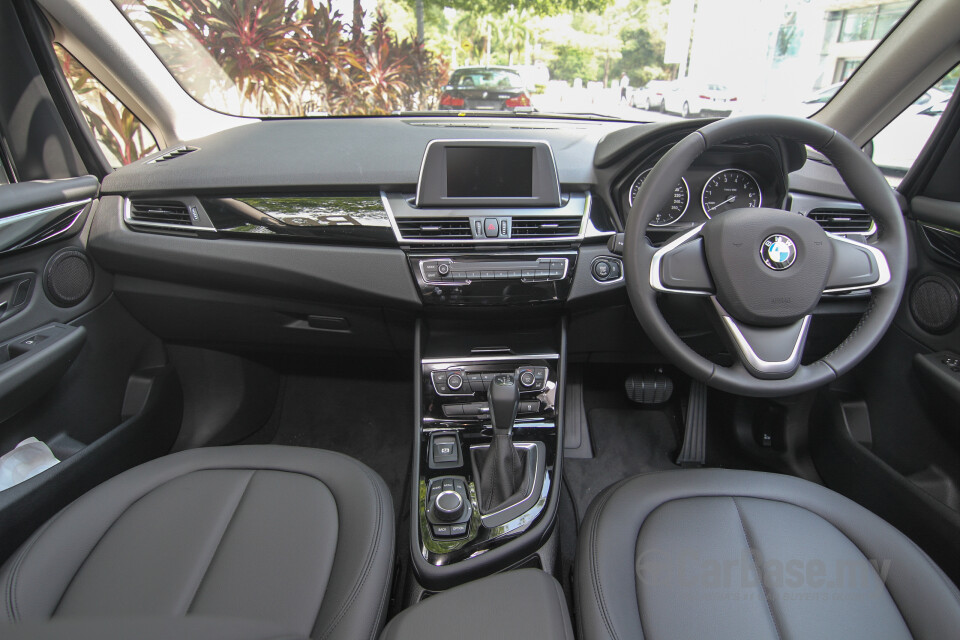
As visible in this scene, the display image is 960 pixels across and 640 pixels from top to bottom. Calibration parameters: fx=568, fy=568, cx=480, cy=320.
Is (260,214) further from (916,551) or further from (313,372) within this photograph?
(916,551)

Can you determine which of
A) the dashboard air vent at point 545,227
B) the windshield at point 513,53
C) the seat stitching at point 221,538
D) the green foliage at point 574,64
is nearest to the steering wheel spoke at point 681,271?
the dashboard air vent at point 545,227

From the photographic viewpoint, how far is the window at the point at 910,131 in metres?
1.57

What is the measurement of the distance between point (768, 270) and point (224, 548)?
4.12ft

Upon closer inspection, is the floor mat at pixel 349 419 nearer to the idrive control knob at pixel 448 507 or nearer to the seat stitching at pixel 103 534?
the idrive control knob at pixel 448 507

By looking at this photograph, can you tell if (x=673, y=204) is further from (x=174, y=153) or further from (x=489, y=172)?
(x=174, y=153)

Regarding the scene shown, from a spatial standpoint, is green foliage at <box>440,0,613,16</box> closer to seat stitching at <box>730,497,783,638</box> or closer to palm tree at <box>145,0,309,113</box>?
palm tree at <box>145,0,309,113</box>

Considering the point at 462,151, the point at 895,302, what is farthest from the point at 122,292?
the point at 895,302

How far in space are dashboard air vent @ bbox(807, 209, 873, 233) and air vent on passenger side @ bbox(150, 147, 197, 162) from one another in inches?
74.3

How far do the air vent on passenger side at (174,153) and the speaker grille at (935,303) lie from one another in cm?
220

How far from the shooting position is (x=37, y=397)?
1.53 meters

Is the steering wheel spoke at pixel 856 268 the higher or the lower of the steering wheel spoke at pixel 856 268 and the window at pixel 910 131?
the lower

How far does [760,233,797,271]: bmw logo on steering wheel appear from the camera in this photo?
3.98ft

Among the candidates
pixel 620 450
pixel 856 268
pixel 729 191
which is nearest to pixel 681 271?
pixel 856 268

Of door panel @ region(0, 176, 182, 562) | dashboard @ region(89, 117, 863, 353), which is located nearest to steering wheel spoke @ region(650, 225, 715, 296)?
dashboard @ region(89, 117, 863, 353)
